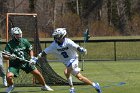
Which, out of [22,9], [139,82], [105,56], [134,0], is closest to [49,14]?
[22,9]

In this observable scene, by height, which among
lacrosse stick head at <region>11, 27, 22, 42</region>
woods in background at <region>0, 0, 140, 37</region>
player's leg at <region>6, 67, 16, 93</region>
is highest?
lacrosse stick head at <region>11, 27, 22, 42</region>

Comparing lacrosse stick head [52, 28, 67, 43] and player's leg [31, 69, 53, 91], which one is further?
player's leg [31, 69, 53, 91]

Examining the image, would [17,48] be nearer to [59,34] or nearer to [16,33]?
[16,33]

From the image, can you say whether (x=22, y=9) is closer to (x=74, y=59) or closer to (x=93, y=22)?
(x=93, y=22)

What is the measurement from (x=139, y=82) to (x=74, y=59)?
3898 millimetres

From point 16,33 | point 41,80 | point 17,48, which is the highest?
point 16,33

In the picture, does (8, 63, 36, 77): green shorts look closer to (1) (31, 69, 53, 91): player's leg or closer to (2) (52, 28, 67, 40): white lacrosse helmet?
(1) (31, 69, 53, 91): player's leg

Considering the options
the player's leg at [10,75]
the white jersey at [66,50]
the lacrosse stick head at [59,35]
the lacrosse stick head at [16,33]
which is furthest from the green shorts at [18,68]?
the lacrosse stick head at [59,35]

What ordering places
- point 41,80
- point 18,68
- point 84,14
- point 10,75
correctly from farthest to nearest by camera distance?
point 84,14 < point 41,80 < point 18,68 < point 10,75

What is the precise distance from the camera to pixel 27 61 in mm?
13922

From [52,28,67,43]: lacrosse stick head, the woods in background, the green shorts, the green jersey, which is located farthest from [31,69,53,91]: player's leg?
the woods in background

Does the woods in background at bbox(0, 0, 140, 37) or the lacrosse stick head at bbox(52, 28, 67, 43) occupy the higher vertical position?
the lacrosse stick head at bbox(52, 28, 67, 43)

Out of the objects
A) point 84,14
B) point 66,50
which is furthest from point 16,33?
point 84,14

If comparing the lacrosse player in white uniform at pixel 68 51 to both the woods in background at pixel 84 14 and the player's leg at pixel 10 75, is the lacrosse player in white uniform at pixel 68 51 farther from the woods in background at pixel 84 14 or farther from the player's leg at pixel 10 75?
the woods in background at pixel 84 14
